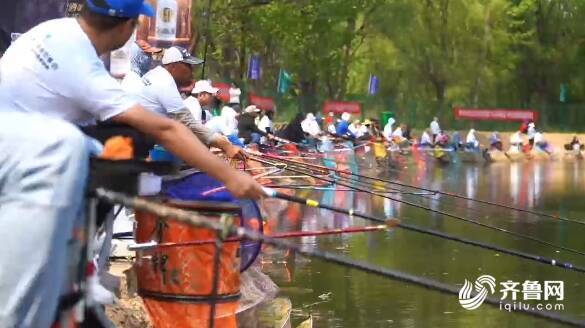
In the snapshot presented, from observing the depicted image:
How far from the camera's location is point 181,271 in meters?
6.23

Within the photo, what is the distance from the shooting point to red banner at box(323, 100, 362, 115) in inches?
2057

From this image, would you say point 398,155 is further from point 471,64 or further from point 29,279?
point 29,279

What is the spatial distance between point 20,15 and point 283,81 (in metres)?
43.7

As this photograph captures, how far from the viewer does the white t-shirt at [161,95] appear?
697cm

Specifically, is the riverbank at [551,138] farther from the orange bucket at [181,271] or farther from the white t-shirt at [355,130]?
the orange bucket at [181,271]

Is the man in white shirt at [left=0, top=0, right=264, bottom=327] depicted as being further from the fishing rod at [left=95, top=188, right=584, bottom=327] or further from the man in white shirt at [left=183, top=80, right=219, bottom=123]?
the man in white shirt at [left=183, top=80, right=219, bottom=123]

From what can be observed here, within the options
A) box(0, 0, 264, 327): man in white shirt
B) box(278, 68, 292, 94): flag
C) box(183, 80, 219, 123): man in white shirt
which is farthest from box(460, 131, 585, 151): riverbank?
box(0, 0, 264, 327): man in white shirt

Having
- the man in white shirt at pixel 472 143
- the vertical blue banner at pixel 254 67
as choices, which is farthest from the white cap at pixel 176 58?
the vertical blue banner at pixel 254 67

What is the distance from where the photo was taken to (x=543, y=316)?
151 inches

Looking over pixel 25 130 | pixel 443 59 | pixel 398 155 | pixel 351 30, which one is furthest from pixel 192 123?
pixel 443 59

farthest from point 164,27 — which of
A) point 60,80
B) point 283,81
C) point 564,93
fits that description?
point 564,93

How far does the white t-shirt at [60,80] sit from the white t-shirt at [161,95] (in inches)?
107

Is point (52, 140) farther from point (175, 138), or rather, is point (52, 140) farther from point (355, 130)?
point (355, 130)

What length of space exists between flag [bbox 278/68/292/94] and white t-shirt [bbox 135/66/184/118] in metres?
45.1
